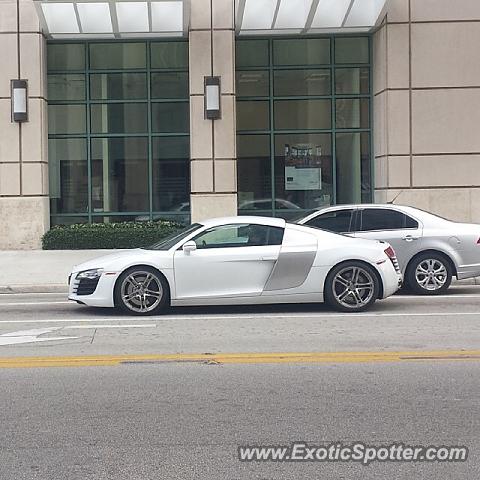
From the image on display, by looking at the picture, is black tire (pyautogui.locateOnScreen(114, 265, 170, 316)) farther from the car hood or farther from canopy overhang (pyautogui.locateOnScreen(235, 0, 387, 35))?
canopy overhang (pyautogui.locateOnScreen(235, 0, 387, 35))

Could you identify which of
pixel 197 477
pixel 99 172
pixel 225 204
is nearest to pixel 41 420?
pixel 197 477

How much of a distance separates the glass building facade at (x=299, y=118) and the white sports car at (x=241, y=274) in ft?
34.9

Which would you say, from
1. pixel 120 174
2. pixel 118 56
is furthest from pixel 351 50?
pixel 120 174

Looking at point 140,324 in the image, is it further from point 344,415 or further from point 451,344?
point 344,415

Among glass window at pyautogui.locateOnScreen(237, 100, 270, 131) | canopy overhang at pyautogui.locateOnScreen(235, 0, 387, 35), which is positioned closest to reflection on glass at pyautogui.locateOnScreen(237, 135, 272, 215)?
glass window at pyautogui.locateOnScreen(237, 100, 270, 131)

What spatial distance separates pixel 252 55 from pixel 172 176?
4.03 meters

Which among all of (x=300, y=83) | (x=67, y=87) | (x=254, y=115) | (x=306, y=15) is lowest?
(x=254, y=115)

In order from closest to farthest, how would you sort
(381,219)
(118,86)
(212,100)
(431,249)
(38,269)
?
(431,249) → (381,219) → (38,269) → (212,100) → (118,86)

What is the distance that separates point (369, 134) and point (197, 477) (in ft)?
57.5

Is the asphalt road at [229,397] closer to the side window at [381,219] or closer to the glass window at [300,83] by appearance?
the side window at [381,219]

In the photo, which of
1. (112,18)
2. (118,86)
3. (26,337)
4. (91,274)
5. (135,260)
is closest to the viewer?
(26,337)

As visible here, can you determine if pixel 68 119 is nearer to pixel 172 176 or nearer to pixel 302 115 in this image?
pixel 172 176

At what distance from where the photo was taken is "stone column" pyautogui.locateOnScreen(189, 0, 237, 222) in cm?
1958

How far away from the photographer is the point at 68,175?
2086 cm
